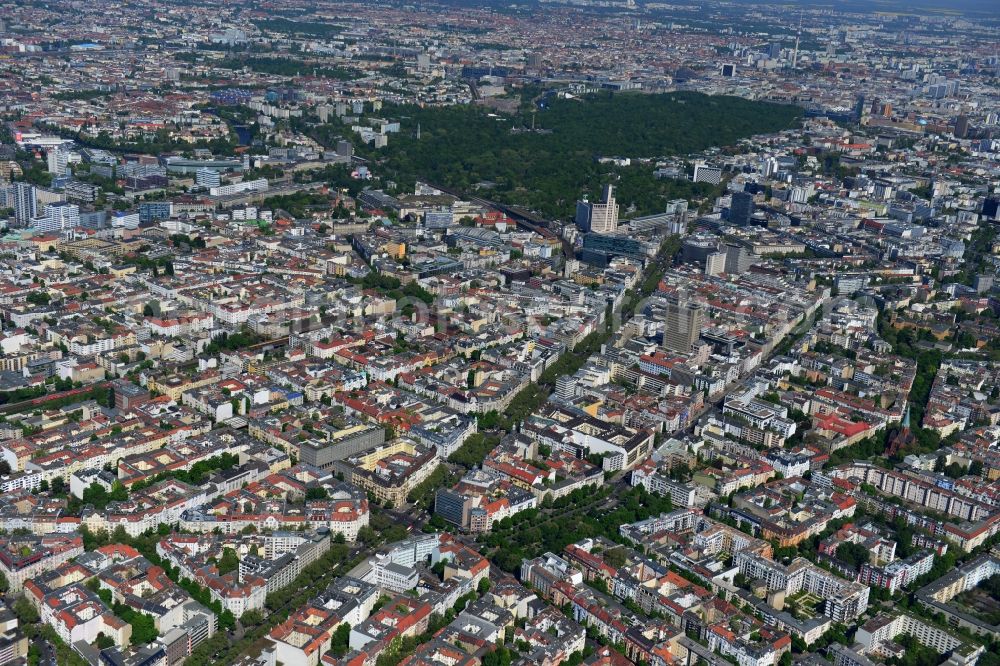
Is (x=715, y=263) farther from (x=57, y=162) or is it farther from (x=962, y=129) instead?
(x=962, y=129)

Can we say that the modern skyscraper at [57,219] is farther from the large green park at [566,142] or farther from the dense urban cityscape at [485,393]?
the large green park at [566,142]

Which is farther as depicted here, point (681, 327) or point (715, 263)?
point (715, 263)

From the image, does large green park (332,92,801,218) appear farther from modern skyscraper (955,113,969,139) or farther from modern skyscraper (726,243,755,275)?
modern skyscraper (955,113,969,139)

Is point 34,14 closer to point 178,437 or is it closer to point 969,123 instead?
point 969,123

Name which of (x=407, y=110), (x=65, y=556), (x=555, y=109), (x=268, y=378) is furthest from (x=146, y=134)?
(x=65, y=556)

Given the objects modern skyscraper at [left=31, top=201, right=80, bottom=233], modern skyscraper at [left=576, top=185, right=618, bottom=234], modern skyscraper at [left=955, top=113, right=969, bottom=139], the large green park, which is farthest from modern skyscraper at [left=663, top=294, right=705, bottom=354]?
modern skyscraper at [left=955, top=113, right=969, bottom=139]

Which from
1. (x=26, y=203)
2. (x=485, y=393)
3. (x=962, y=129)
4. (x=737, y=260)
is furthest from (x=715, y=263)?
(x=962, y=129)

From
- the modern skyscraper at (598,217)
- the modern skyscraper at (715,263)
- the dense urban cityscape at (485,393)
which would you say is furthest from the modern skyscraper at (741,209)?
the modern skyscraper at (715,263)
